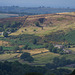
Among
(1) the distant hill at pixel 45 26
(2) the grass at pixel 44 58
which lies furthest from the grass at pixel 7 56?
(1) the distant hill at pixel 45 26

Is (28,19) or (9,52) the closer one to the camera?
(9,52)

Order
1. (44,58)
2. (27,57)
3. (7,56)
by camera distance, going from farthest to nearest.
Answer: (7,56) < (44,58) < (27,57)

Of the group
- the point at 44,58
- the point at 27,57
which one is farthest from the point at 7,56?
the point at 44,58

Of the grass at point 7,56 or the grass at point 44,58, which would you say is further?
the grass at point 7,56

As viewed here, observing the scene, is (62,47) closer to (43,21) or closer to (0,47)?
(0,47)

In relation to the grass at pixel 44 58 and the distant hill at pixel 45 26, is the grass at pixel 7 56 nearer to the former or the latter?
the grass at pixel 44 58

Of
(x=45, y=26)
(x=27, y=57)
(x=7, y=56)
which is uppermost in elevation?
(x=45, y=26)

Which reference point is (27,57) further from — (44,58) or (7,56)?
(7,56)

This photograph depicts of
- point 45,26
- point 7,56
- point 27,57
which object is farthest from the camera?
point 45,26

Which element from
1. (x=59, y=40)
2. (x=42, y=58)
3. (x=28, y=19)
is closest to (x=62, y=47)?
(x=59, y=40)

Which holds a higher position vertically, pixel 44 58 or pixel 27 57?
pixel 27 57

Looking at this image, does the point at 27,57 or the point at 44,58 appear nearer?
the point at 27,57
